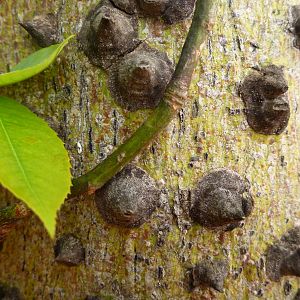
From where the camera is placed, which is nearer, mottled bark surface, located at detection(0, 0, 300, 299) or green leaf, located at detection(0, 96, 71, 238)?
green leaf, located at detection(0, 96, 71, 238)

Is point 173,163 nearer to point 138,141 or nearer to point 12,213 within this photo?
point 138,141

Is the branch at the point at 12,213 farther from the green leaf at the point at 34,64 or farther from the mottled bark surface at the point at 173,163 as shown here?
the green leaf at the point at 34,64

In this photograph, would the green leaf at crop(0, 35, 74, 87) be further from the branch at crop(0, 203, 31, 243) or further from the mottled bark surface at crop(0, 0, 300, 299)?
the branch at crop(0, 203, 31, 243)

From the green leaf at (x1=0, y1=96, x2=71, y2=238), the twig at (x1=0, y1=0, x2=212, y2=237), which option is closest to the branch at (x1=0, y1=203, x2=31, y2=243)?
the twig at (x1=0, y1=0, x2=212, y2=237)

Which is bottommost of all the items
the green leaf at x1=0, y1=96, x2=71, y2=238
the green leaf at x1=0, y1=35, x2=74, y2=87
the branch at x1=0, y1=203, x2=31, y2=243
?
the branch at x1=0, y1=203, x2=31, y2=243

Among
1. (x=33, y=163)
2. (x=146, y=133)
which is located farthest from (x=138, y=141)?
(x=33, y=163)

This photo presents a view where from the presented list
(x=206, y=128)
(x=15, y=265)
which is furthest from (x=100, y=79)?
(x=15, y=265)
